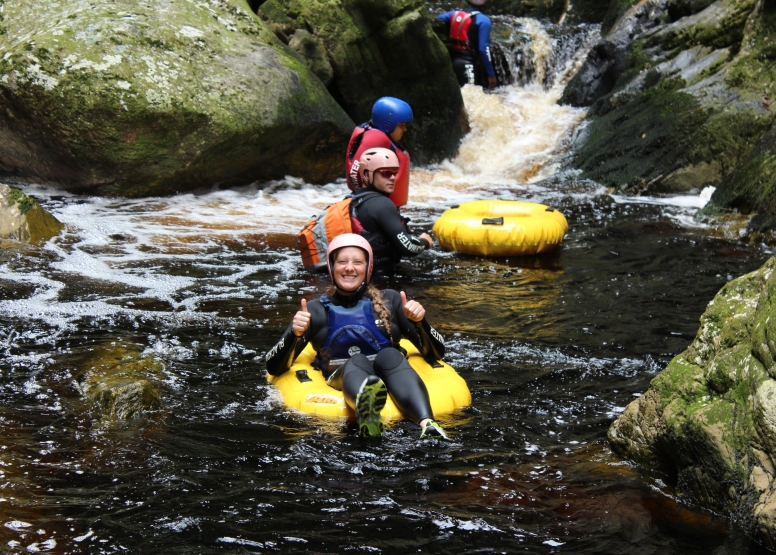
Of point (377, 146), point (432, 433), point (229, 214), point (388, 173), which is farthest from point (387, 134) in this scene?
point (432, 433)

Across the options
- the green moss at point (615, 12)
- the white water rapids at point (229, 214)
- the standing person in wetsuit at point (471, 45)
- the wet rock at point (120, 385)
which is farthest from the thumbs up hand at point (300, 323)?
the green moss at point (615, 12)

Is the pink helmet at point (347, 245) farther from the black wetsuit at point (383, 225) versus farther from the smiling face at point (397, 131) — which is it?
the smiling face at point (397, 131)

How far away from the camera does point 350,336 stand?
183 inches

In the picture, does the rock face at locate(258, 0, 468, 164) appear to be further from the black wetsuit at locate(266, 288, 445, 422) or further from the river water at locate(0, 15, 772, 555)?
the black wetsuit at locate(266, 288, 445, 422)

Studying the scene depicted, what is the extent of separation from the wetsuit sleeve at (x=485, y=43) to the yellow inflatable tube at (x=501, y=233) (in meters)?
7.10

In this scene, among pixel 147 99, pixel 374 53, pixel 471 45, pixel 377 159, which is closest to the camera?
pixel 377 159

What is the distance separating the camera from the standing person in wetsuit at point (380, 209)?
22.8 ft

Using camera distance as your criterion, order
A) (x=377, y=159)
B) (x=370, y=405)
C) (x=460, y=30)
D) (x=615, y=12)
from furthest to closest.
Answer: (x=615, y=12), (x=460, y=30), (x=377, y=159), (x=370, y=405)

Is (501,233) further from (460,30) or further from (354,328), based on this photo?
(460,30)

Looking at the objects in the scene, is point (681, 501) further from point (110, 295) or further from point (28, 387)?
point (110, 295)

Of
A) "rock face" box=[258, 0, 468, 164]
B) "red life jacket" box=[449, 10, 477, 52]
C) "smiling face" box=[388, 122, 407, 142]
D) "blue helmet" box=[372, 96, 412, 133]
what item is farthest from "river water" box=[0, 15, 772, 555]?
"red life jacket" box=[449, 10, 477, 52]

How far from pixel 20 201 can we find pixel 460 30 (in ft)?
29.9

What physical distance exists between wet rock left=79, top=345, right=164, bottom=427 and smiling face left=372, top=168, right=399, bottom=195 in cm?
270

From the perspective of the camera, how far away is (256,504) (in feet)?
11.1
